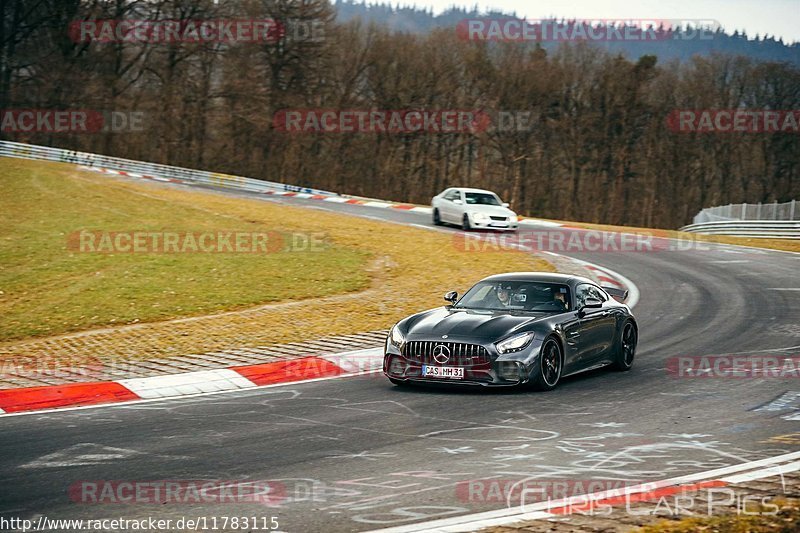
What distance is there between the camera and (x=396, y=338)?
11148 mm

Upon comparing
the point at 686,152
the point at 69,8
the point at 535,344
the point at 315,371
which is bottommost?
the point at 315,371

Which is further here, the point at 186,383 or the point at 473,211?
the point at 473,211

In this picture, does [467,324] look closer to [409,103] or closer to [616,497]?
[616,497]

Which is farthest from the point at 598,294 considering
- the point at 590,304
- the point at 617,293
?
the point at 617,293

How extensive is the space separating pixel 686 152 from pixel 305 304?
203 ft

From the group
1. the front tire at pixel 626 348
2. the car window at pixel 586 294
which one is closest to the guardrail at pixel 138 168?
the car window at pixel 586 294

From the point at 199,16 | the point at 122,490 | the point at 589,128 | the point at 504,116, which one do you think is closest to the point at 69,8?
the point at 199,16

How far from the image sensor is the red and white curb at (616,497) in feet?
19.5

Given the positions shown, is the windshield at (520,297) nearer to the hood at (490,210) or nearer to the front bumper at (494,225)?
the front bumper at (494,225)

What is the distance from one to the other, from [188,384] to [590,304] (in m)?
5.15

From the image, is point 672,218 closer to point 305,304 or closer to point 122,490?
point 305,304

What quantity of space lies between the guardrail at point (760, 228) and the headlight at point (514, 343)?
82.6ft

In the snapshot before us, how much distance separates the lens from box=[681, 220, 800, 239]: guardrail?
33.2 meters

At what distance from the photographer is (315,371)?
12.4 meters
